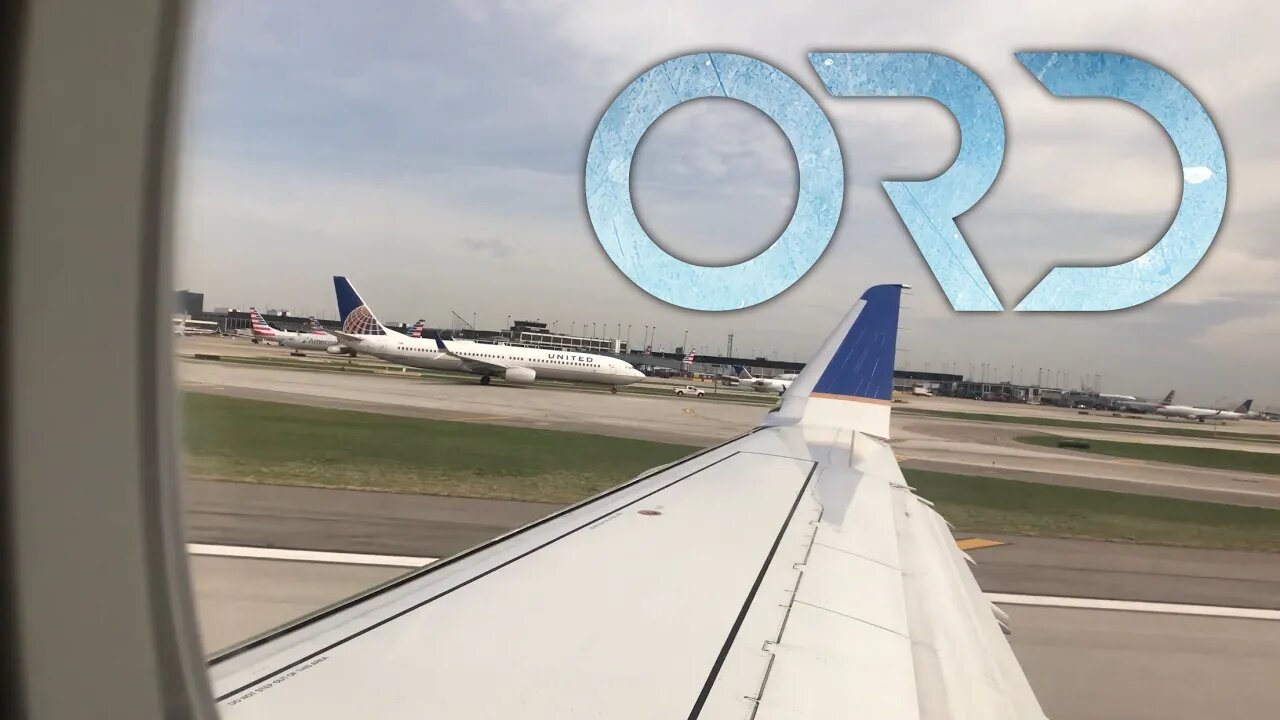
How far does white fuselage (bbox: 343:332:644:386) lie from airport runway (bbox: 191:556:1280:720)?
23263 millimetres

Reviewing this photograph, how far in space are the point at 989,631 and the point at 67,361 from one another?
7.54 ft

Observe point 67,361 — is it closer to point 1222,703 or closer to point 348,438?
point 1222,703

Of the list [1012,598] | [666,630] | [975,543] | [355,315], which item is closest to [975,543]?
[975,543]

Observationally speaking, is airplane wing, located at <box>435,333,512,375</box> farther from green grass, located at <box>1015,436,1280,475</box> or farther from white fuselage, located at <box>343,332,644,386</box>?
green grass, located at <box>1015,436,1280,475</box>

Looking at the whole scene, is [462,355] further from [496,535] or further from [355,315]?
[496,535]

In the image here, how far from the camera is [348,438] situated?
462 inches

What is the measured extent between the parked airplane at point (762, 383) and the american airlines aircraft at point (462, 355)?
489 inches

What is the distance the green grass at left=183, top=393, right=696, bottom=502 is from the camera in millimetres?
8641

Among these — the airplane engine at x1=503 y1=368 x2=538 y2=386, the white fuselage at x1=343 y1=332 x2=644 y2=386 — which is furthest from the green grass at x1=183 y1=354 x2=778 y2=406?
the airplane engine at x1=503 y1=368 x2=538 y2=386

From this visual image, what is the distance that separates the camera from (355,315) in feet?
97.2

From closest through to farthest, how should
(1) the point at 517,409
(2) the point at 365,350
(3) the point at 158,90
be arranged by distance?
1. (3) the point at 158,90
2. (1) the point at 517,409
3. (2) the point at 365,350

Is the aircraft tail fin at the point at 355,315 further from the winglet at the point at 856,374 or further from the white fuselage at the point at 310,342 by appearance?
the winglet at the point at 856,374

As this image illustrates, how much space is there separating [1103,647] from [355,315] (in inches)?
1140

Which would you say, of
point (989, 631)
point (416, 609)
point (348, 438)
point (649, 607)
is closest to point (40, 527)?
point (416, 609)
